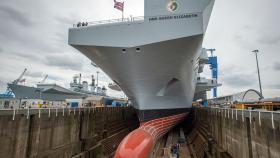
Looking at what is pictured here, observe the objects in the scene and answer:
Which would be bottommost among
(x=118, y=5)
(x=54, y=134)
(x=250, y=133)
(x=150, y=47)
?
(x=54, y=134)

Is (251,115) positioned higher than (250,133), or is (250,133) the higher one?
(251,115)

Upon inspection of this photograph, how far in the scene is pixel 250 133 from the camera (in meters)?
6.20

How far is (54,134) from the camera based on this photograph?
902 centimetres

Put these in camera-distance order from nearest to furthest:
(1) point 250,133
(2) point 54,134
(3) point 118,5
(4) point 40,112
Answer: (1) point 250,133, (4) point 40,112, (2) point 54,134, (3) point 118,5

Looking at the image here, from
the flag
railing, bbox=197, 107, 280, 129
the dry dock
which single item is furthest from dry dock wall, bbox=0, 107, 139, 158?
railing, bbox=197, 107, 280, 129

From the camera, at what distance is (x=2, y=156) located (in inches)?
249

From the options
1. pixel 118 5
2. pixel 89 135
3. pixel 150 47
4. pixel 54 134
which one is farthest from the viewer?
pixel 89 135

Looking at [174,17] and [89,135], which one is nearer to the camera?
[174,17]

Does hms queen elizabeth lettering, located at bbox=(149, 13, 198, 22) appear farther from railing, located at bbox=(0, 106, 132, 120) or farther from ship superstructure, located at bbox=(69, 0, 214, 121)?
railing, located at bbox=(0, 106, 132, 120)

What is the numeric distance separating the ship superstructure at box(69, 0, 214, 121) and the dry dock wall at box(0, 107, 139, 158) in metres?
3.74

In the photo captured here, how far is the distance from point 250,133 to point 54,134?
8.53 m

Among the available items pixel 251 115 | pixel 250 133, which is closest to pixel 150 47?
pixel 251 115

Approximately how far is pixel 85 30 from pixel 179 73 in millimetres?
6090

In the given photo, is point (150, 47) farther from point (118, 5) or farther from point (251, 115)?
point (251, 115)
